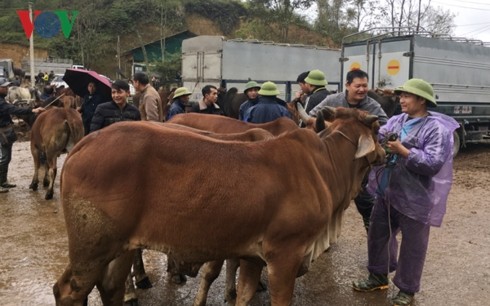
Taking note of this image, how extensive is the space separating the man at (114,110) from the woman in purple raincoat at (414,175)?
310 cm

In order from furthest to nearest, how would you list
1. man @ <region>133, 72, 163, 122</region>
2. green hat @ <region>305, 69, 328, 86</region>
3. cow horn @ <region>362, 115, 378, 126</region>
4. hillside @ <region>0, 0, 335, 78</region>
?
hillside @ <region>0, 0, 335, 78</region>, man @ <region>133, 72, 163, 122</region>, green hat @ <region>305, 69, 328, 86</region>, cow horn @ <region>362, 115, 378, 126</region>

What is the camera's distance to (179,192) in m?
3.14

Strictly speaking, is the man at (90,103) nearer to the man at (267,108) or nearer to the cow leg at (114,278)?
the man at (267,108)

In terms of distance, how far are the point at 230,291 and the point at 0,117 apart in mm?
6306

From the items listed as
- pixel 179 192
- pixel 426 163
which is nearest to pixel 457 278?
pixel 426 163

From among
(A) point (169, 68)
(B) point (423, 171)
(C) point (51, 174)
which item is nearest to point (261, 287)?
(B) point (423, 171)

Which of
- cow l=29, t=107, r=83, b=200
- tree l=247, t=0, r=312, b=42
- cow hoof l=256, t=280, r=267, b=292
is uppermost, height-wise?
tree l=247, t=0, r=312, b=42

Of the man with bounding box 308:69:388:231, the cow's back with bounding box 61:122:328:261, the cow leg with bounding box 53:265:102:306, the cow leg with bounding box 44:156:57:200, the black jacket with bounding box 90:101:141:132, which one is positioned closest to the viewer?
the cow's back with bounding box 61:122:328:261

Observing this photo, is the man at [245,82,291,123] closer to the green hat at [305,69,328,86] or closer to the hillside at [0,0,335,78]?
the green hat at [305,69,328,86]

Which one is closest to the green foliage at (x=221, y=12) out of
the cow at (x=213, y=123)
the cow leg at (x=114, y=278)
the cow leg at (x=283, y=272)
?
the cow at (x=213, y=123)

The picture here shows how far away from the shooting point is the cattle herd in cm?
314

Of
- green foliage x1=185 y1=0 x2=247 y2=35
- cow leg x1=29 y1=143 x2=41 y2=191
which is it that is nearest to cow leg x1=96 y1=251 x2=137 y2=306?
cow leg x1=29 y1=143 x2=41 y2=191

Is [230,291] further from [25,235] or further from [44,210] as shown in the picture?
[44,210]

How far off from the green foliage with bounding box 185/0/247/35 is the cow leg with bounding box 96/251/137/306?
53233 mm
